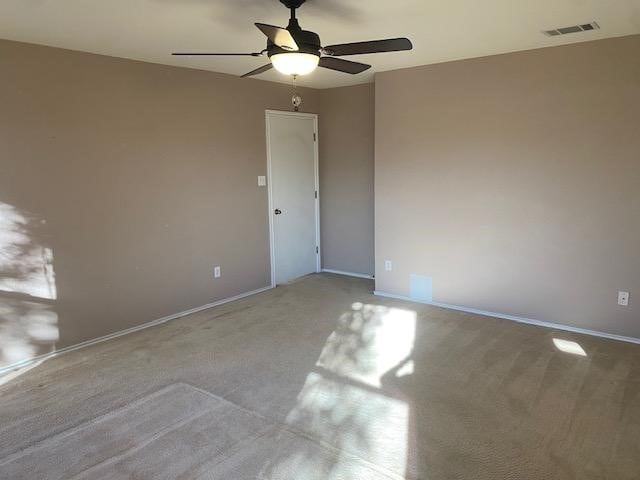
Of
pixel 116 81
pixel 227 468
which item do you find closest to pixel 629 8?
pixel 227 468

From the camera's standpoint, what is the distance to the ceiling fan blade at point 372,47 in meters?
2.24

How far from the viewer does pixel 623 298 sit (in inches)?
141

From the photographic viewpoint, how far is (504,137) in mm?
3959

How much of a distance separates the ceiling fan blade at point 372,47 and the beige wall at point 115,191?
2.22 m

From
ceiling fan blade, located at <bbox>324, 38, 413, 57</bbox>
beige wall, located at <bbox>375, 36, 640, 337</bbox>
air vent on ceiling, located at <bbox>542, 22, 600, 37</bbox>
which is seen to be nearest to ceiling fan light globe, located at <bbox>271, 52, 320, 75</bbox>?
ceiling fan blade, located at <bbox>324, 38, 413, 57</bbox>

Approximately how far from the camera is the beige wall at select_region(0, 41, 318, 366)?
3.24m

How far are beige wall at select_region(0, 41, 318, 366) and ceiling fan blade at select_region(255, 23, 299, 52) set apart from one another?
7.08 feet

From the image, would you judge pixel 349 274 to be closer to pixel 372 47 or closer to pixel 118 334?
pixel 118 334

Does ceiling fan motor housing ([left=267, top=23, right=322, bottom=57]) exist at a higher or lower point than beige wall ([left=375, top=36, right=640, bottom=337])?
higher

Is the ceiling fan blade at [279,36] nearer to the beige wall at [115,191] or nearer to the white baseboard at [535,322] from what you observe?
the beige wall at [115,191]

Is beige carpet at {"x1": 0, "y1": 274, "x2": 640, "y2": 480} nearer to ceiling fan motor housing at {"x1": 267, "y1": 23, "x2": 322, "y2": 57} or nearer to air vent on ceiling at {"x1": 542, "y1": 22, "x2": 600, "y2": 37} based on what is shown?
ceiling fan motor housing at {"x1": 267, "y1": 23, "x2": 322, "y2": 57}

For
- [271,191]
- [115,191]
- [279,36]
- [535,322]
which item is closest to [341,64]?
[279,36]

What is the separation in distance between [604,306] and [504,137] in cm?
168

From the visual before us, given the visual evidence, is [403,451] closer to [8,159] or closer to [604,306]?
[604,306]
